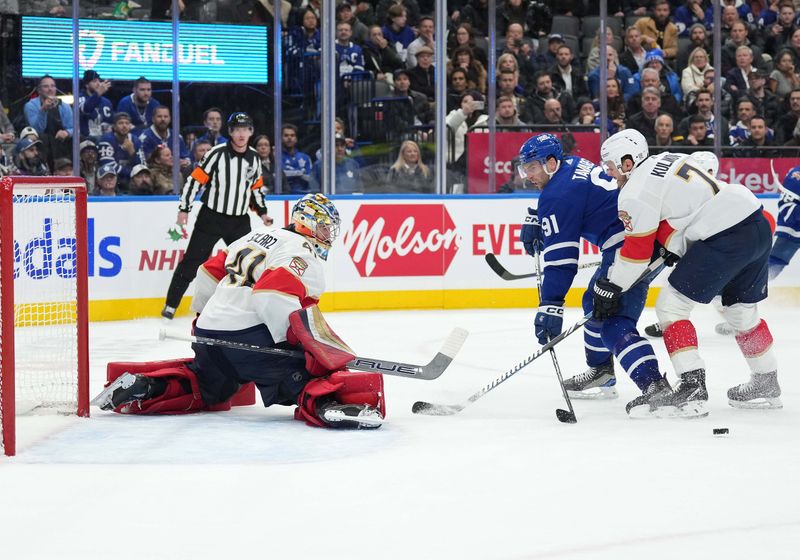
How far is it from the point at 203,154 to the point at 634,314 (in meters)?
4.43

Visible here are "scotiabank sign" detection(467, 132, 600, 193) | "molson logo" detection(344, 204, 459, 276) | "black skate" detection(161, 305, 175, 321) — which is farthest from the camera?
"scotiabank sign" detection(467, 132, 600, 193)

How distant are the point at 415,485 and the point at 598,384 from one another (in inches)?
67.1

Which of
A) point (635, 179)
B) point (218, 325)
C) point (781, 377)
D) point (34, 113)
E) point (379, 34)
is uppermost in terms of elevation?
point (379, 34)

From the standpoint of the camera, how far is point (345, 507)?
2906mm

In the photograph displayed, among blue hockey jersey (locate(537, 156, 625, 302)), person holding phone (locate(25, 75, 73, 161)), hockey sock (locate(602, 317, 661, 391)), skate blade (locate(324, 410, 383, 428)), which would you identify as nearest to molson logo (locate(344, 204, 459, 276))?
person holding phone (locate(25, 75, 73, 161))

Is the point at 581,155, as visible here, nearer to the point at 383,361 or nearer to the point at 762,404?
the point at 762,404

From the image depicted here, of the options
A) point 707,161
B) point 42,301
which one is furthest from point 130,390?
point 707,161

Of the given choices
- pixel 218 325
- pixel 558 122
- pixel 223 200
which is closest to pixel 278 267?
pixel 218 325

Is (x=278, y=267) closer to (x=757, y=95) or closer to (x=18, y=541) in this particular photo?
(x=18, y=541)

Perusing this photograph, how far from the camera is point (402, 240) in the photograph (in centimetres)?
791

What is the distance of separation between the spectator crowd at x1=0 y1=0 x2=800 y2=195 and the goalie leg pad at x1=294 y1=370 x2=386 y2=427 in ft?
13.4

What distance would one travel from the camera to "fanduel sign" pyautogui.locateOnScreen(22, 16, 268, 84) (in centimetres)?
760

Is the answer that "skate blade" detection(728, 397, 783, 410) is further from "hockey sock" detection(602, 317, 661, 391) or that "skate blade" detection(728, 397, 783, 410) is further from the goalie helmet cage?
the goalie helmet cage

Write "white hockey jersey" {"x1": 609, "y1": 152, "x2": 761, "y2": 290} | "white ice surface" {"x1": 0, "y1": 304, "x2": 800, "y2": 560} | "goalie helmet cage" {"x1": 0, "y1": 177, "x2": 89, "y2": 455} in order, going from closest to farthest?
"white ice surface" {"x1": 0, "y1": 304, "x2": 800, "y2": 560} < "goalie helmet cage" {"x1": 0, "y1": 177, "x2": 89, "y2": 455} < "white hockey jersey" {"x1": 609, "y1": 152, "x2": 761, "y2": 290}
